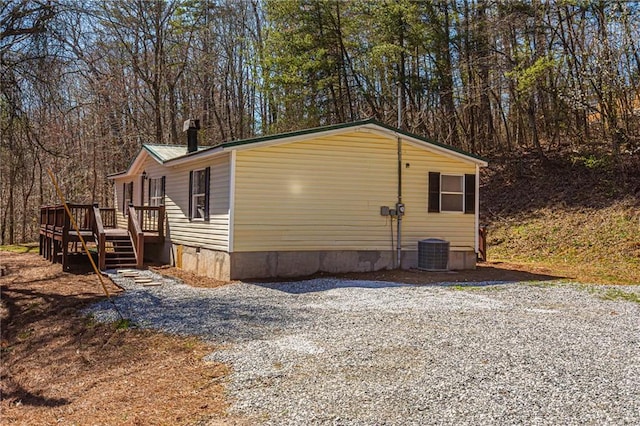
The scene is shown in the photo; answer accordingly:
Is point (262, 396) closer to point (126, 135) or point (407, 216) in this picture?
point (407, 216)

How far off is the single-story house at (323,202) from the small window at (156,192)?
184 centimetres

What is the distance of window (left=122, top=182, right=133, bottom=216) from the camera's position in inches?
708

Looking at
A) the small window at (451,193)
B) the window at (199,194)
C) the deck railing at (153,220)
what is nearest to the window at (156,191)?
the deck railing at (153,220)

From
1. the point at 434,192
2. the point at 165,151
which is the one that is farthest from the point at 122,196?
the point at 434,192

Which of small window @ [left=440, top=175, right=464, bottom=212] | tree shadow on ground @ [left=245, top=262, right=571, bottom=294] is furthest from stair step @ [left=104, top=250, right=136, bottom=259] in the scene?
small window @ [left=440, top=175, right=464, bottom=212]

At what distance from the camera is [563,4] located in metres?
16.9

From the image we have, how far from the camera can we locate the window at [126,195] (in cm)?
1798

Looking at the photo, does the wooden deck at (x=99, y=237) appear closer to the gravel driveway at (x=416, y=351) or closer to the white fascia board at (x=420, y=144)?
the gravel driveway at (x=416, y=351)

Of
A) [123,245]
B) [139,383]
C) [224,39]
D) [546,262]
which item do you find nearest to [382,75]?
[224,39]

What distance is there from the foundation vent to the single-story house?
1.08 ft

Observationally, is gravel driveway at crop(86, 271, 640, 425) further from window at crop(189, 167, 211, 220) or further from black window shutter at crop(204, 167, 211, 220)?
window at crop(189, 167, 211, 220)

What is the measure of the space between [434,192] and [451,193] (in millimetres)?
504

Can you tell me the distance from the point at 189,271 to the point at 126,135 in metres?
13.8

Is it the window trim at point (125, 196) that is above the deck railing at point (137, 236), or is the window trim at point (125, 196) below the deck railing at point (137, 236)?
above
